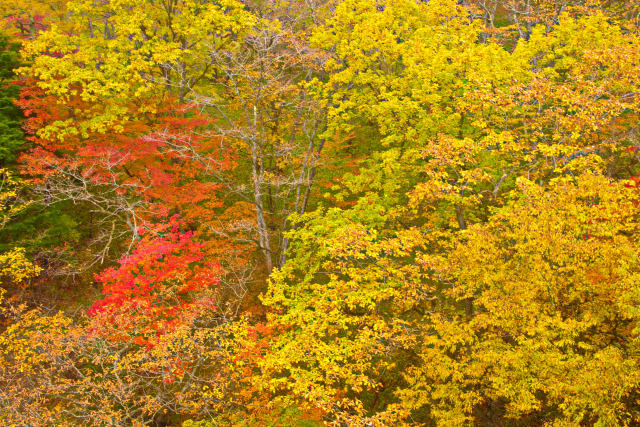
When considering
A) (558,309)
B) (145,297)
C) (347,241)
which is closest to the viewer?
(558,309)

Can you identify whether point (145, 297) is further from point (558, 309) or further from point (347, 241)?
point (558, 309)

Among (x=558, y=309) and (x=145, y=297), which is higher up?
(x=558, y=309)

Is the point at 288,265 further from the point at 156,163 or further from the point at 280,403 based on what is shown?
the point at 156,163

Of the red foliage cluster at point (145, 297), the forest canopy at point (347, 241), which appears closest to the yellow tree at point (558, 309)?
the forest canopy at point (347, 241)

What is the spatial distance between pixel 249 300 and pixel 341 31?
47.7 feet

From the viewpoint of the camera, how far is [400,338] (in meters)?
12.2

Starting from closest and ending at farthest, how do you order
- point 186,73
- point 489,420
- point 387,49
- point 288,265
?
point 489,420
point 288,265
point 387,49
point 186,73

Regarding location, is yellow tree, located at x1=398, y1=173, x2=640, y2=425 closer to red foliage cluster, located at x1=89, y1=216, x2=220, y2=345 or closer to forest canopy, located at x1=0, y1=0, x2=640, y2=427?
forest canopy, located at x1=0, y1=0, x2=640, y2=427

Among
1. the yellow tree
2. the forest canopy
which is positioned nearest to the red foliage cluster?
the forest canopy

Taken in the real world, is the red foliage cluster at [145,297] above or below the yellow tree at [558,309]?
below

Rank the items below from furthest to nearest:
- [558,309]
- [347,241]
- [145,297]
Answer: [145,297]
[347,241]
[558,309]

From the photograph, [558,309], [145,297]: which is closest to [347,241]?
[558,309]

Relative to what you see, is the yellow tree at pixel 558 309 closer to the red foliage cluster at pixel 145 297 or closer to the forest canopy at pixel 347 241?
the forest canopy at pixel 347 241

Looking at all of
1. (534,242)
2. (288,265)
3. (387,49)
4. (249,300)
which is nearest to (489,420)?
(534,242)
